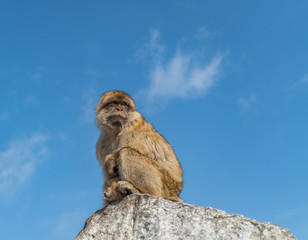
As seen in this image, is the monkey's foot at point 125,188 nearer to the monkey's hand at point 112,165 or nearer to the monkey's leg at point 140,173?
the monkey's leg at point 140,173

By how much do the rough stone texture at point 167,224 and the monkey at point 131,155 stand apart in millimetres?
601

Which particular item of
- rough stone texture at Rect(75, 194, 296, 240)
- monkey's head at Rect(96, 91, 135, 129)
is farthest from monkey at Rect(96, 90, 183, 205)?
rough stone texture at Rect(75, 194, 296, 240)

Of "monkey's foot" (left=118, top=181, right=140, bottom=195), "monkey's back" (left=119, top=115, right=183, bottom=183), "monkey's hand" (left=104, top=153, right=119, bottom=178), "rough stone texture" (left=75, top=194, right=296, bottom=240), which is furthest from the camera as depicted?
"monkey's back" (left=119, top=115, right=183, bottom=183)

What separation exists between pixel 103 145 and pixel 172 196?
1975 millimetres

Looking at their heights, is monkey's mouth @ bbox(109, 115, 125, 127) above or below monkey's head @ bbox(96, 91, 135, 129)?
below

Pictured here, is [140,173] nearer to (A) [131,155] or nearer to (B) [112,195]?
(A) [131,155]

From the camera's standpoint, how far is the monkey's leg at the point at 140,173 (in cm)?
630

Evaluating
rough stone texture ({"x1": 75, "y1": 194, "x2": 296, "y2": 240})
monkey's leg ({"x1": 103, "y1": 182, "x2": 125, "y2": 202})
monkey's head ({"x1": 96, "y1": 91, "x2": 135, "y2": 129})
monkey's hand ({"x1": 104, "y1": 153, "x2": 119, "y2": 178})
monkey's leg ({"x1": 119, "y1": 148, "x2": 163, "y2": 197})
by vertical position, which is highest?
monkey's head ({"x1": 96, "y1": 91, "x2": 135, "y2": 129})

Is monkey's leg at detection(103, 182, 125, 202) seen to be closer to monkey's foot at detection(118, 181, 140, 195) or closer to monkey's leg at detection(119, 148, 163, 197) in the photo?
monkey's foot at detection(118, 181, 140, 195)

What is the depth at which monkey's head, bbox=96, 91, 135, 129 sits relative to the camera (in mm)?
7535

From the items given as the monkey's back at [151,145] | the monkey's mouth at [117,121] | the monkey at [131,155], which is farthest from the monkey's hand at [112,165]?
the monkey's mouth at [117,121]

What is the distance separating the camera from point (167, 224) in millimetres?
4996

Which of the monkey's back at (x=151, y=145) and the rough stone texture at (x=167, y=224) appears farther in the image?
the monkey's back at (x=151, y=145)

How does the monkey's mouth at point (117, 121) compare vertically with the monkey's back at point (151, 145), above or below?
above
